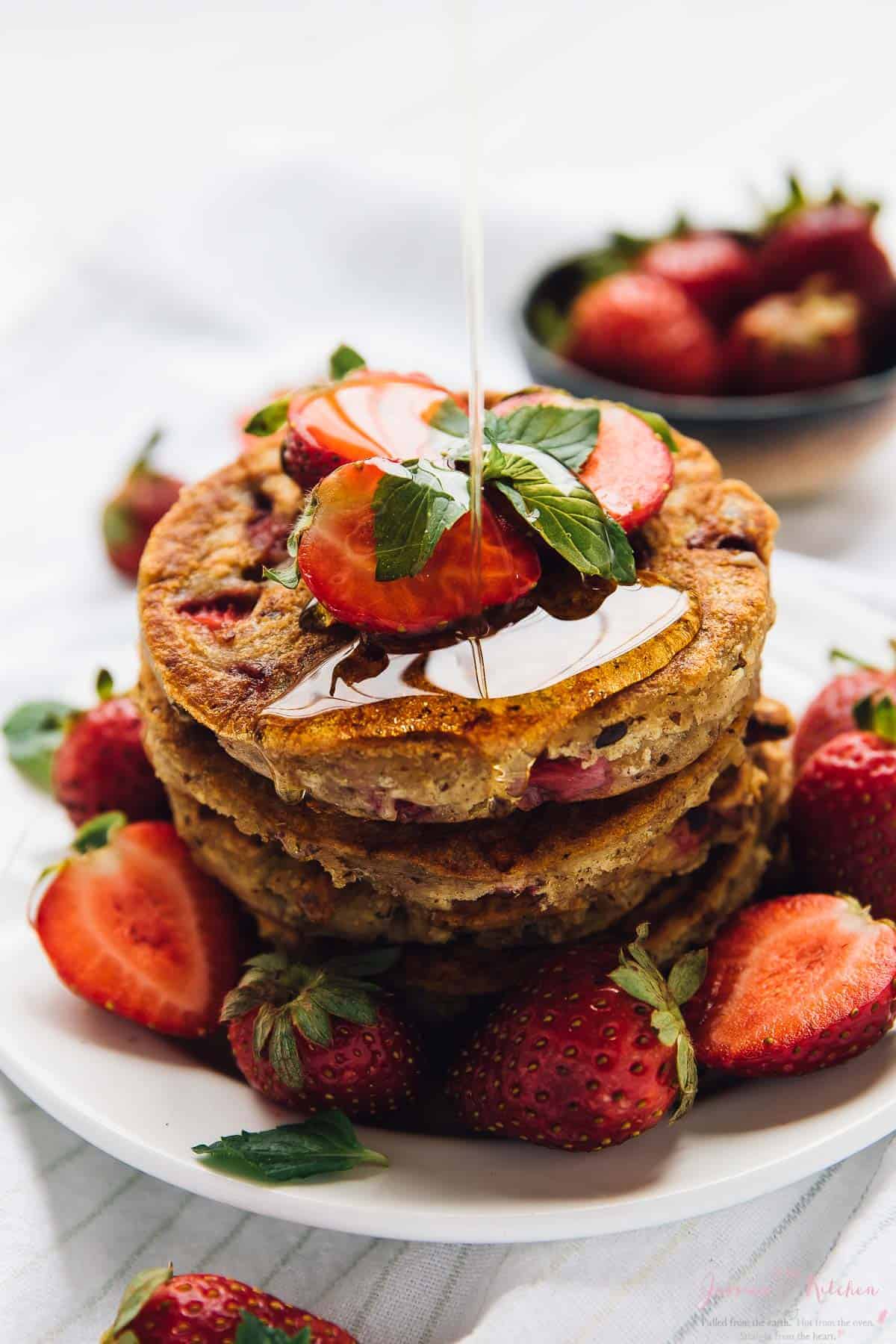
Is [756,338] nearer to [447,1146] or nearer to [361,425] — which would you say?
[361,425]

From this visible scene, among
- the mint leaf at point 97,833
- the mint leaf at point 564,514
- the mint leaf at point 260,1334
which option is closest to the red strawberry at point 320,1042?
the mint leaf at point 260,1334

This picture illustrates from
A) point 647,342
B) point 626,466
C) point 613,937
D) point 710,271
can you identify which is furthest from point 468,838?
point 710,271

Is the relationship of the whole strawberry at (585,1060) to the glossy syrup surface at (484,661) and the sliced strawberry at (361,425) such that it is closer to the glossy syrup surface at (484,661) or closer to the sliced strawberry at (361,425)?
the glossy syrup surface at (484,661)

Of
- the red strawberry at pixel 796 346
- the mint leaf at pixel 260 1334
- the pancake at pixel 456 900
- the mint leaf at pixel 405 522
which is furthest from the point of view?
the red strawberry at pixel 796 346

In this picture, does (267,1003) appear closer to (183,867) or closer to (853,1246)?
(183,867)

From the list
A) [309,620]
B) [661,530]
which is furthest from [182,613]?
[661,530]

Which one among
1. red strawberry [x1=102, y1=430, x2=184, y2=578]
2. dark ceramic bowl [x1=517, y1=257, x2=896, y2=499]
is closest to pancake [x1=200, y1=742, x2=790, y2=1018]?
dark ceramic bowl [x1=517, y1=257, x2=896, y2=499]

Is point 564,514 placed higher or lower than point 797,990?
higher
